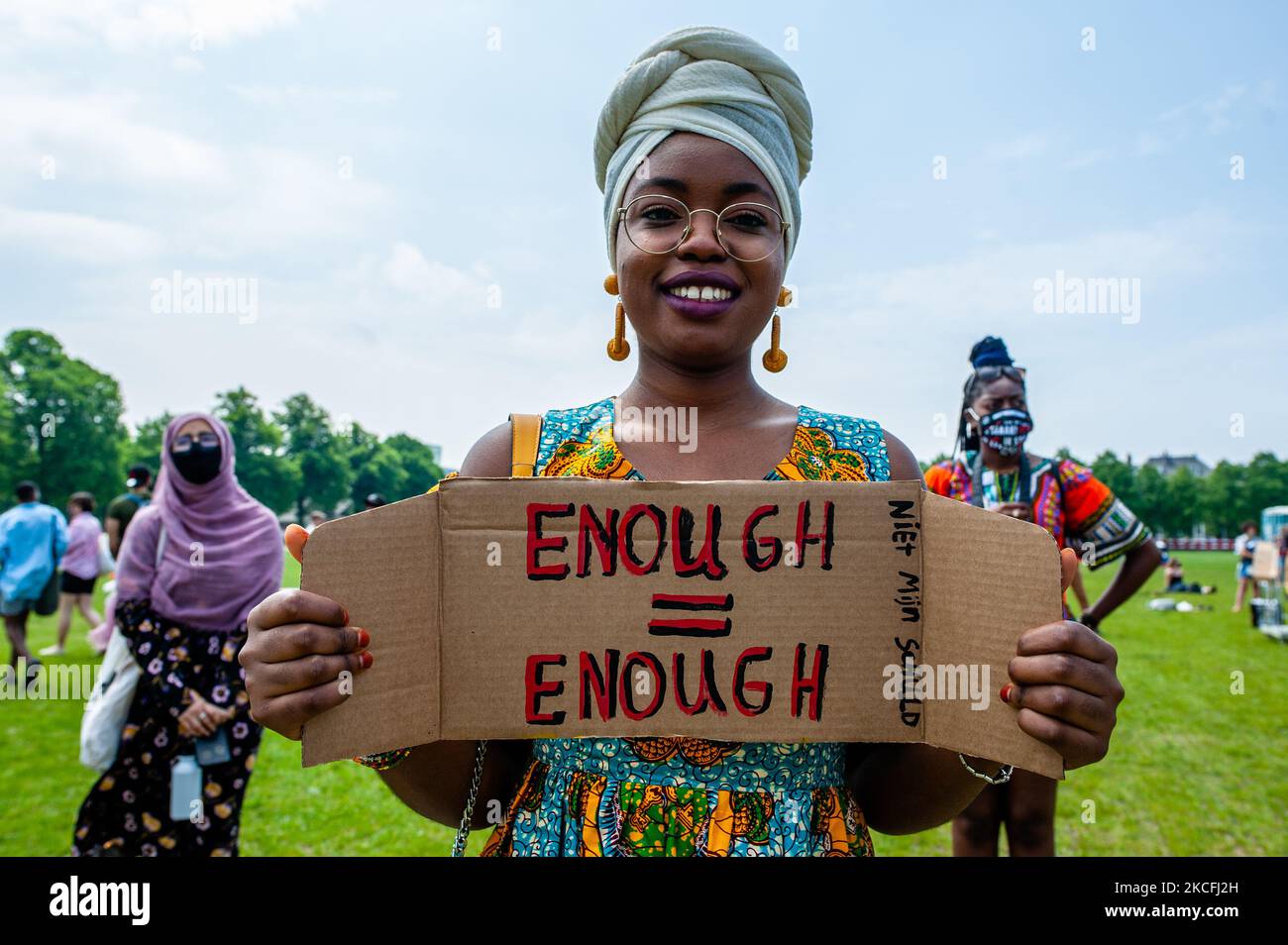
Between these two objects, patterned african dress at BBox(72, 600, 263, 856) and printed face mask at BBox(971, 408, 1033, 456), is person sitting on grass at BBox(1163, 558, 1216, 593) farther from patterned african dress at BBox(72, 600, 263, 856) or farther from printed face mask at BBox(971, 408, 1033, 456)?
patterned african dress at BBox(72, 600, 263, 856)

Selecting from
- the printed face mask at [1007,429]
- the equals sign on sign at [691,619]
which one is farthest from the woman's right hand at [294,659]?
the printed face mask at [1007,429]

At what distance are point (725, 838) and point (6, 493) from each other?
51.2 meters

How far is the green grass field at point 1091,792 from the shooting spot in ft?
16.0

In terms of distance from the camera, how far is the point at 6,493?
3997 centimetres

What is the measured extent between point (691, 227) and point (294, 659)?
1.13 meters

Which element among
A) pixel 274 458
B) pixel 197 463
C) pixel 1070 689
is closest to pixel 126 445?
pixel 274 458

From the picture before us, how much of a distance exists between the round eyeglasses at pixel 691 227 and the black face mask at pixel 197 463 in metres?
3.34

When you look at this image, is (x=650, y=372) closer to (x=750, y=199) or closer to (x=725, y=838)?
(x=750, y=199)

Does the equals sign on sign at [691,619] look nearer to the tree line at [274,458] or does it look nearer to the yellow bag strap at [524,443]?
the yellow bag strap at [524,443]

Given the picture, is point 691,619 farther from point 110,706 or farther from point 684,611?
point 110,706

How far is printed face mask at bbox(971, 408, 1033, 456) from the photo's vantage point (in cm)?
371

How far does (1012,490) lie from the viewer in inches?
150
